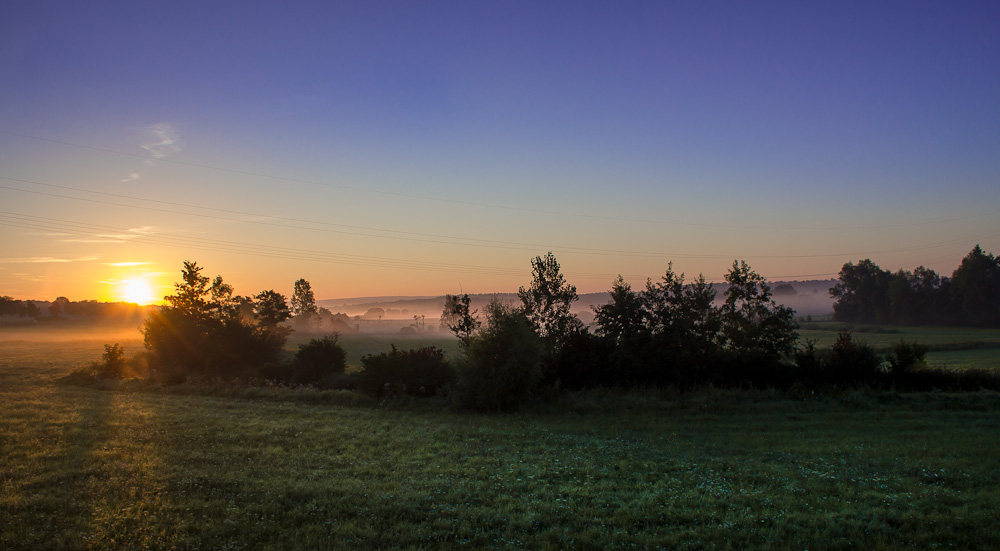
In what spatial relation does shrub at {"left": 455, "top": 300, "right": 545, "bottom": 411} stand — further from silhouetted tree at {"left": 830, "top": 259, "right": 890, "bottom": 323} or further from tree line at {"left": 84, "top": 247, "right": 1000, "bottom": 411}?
silhouetted tree at {"left": 830, "top": 259, "right": 890, "bottom": 323}

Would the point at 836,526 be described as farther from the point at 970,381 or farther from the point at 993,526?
the point at 970,381

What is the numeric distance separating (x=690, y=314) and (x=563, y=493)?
24040 mm

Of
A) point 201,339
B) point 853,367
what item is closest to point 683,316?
point 853,367

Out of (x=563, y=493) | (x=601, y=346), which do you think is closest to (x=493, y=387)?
(x=601, y=346)

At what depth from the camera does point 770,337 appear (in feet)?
105

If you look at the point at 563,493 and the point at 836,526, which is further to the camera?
the point at 563,493

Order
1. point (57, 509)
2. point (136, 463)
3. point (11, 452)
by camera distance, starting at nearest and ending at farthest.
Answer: point (57, 509)
point (136, 463)
point (11, 452)

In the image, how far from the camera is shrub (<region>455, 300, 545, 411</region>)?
81.4ft

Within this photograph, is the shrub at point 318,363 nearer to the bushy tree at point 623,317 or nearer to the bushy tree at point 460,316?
the bushy tree at point 460,316

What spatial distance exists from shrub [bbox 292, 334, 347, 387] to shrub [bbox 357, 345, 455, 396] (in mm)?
6694

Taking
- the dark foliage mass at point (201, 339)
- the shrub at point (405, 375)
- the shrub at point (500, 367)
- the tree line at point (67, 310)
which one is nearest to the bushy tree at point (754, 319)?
the shrub at point (500, 367)

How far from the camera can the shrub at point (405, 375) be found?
28328 mm

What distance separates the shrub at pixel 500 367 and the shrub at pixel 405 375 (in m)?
2.88

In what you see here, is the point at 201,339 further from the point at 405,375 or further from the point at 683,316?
the point at 683,316
